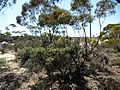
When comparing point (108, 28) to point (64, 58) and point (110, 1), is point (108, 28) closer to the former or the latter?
point (110, 1)

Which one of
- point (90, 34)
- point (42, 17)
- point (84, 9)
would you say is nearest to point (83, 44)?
point (90, 34)

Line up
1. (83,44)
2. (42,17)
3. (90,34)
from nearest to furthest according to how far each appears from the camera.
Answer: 1. (90,34)
2. (83,44)
3. (42,17)

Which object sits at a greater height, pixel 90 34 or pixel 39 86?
pixel 90 34

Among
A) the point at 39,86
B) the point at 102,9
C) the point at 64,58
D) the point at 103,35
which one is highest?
the point at 102,9

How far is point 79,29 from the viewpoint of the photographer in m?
17.3

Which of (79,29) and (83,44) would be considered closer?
(79,29)

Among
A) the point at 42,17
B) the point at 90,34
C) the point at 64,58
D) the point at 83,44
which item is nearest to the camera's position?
the point at 64,58

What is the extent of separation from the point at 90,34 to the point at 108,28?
1169 mm

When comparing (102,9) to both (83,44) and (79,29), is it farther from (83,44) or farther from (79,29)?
(83,44)

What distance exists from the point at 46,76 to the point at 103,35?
4459mm

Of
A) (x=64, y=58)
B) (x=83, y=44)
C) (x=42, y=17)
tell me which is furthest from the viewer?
(x=42, y=17)

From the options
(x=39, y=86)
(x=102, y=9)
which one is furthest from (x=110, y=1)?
(x=39, y=86)

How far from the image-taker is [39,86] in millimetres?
16188

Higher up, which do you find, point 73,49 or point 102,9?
point 102,9
